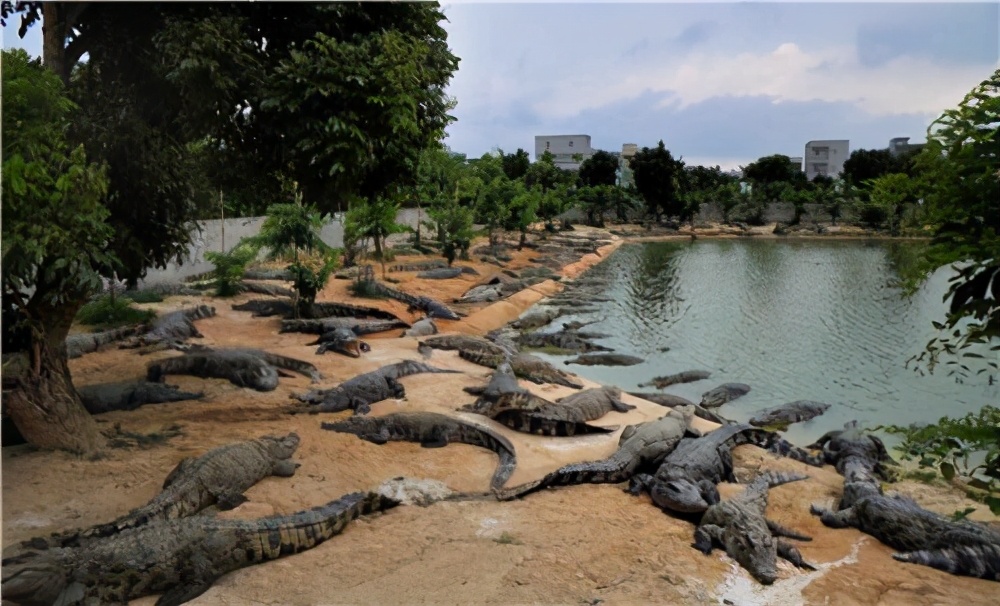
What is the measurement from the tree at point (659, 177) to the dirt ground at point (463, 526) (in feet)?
134

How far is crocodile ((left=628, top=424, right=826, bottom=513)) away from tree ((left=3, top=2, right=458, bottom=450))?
4.08 meters

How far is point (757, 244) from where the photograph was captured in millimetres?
40094

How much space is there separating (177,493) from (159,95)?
12.7 ft

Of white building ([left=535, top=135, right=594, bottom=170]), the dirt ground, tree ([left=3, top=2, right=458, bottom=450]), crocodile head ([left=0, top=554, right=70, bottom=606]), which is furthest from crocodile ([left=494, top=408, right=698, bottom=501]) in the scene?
white building ([left=535, top=135, right=594, bottom=170])

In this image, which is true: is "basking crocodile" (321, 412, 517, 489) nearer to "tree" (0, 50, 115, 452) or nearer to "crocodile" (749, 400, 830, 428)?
"tree" (0, 50, 115, 452)

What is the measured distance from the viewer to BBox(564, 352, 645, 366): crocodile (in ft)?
43.1

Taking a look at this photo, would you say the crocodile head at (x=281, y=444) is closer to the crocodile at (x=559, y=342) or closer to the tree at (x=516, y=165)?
the crocodile at (x=559, y=342)

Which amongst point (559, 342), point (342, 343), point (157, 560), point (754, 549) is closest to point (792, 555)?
point (754, 549)

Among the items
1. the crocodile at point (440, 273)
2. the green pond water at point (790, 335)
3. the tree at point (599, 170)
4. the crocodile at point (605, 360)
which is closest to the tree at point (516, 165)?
the tree at point (599, 170)

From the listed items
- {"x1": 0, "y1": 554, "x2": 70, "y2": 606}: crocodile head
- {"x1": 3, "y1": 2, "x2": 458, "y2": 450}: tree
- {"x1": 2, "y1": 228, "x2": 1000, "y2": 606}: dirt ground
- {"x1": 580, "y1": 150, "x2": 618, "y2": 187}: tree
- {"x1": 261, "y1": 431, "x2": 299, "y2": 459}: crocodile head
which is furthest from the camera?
{"x1": 580, "y1": 150, "x2": 618, "y2": 187}: tree

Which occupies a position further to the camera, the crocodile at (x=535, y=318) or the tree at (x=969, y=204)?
the crocodile at (x=535, y=318)

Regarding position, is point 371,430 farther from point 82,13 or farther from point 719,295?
point 719,295

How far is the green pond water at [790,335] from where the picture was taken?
36.7ft

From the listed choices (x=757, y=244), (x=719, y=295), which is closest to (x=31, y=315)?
(x=719, y=295)
